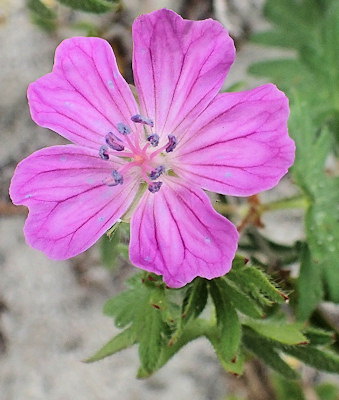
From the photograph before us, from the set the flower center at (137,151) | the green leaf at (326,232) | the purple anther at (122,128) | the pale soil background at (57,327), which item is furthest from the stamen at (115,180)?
the pale soil background at (57,327)

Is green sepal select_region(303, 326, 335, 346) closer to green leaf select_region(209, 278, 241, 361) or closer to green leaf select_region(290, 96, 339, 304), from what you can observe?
green leaf select_region(290, 96, 339, 304)

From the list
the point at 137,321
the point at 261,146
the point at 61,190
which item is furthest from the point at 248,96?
the point at 137,321

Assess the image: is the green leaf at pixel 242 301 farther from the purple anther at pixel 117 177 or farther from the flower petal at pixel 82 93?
the flower petal at pixel 82 93

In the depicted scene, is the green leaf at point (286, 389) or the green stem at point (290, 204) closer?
the green stem at point (290, 204)

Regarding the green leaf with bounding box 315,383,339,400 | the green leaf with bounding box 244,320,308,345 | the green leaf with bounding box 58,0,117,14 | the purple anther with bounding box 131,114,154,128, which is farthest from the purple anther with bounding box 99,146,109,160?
the green leaf with bounding box 315,383,339,400

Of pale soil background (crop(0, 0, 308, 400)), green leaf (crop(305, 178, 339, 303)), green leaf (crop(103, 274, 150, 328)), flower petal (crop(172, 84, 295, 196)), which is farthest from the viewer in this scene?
pale soil background (crop(0, 0, 308, 400))

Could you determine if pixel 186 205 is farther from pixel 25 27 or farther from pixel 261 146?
pixel 25 27
